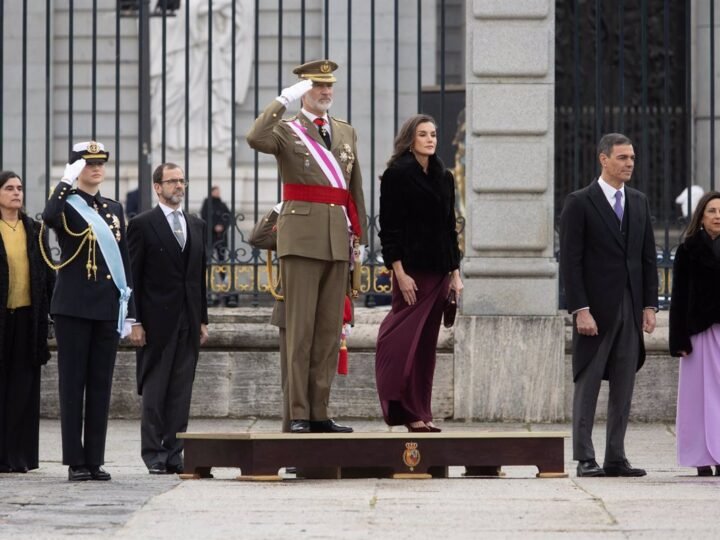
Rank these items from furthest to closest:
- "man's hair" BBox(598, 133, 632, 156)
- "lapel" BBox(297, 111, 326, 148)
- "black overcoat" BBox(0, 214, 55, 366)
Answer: "black overcoat" BBox(0, 214, 55, 366) → "man's hair" BBox(598, 133, 632, 156) → "lapel" BBox(297, 111, 326, 148)

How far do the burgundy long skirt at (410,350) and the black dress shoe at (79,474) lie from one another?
1.48 meters

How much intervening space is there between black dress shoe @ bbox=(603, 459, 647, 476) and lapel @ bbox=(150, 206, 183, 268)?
2531 mm

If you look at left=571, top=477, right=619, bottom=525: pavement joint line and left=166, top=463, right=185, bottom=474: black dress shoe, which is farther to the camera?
left=166, top=463, right=185, bottom=474: black dress shoe

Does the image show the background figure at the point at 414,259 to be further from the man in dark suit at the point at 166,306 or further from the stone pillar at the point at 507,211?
the stone pillar at the point at 507,211

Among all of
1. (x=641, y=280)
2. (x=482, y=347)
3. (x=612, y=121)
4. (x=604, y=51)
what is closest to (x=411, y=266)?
(x=641, y=280)

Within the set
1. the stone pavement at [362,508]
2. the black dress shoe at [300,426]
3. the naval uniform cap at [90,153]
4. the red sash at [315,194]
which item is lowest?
the stone pavement at [362,508]

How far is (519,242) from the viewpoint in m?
12.4

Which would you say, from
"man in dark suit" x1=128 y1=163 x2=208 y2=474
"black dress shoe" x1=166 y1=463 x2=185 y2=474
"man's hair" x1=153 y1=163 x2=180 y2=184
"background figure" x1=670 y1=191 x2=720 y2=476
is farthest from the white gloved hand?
"background figure" x1=670 y1=191 x2=720 y2=476

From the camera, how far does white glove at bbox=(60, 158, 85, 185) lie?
9.20 meters

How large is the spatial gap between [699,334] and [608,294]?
58 centimetres

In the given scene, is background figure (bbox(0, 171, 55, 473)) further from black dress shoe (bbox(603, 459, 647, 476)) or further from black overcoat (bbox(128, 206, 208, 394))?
black dress shoe (bbox(603, 459, 647, 476))

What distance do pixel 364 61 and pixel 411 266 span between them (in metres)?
12.8

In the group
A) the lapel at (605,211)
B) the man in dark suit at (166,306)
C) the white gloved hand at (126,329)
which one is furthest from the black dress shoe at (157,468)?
the lapel at (605,211)

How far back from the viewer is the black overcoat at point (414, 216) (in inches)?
354
